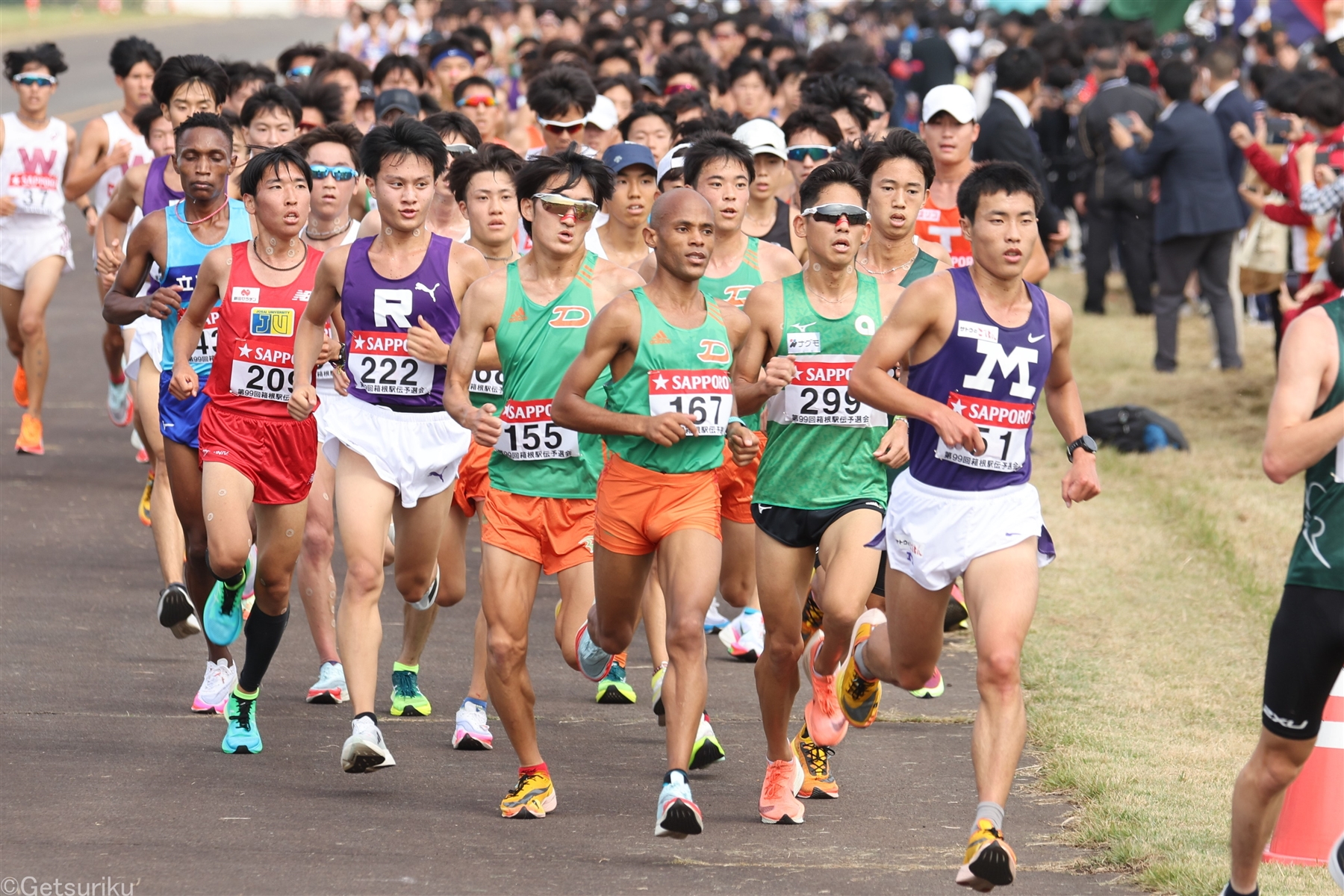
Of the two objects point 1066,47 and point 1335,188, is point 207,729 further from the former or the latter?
point 1066,47

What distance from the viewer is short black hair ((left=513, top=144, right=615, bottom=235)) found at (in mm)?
7113

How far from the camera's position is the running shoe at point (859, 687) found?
6.80 m

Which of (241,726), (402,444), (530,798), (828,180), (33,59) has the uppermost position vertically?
(828,180)

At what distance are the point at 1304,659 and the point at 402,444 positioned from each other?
3525 millimetres

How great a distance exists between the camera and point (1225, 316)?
1667 cm

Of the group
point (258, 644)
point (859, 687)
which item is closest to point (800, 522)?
point (859, 687)

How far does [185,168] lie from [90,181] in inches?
193

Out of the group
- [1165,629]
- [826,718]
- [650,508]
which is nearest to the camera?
[650,508]

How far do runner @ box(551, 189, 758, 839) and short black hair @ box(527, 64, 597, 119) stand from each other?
5.21 m

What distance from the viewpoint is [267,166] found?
25.5 ft

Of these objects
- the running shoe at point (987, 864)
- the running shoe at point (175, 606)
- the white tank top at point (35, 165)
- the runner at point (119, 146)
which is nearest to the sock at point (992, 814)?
the running shoe at point (987, 864)

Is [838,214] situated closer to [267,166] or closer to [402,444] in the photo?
[402,444]

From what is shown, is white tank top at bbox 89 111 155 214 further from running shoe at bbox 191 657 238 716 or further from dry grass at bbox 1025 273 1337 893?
dry grass at bbox 1025 273 1337 893

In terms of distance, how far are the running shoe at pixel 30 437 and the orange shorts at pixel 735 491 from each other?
7.12 metres
